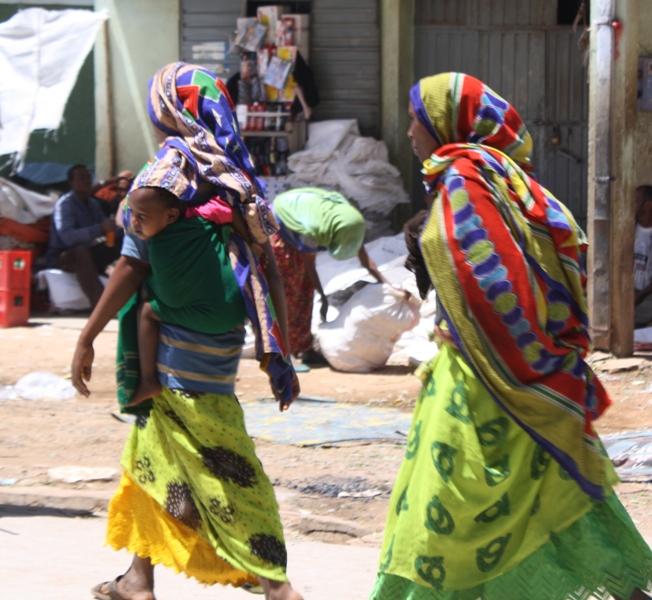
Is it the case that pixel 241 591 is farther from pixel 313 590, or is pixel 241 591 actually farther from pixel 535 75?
pixel 535 75

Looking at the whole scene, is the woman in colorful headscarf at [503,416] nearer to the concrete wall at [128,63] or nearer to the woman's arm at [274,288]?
the woman's arm at [274,288]

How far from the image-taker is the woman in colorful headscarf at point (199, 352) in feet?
10.4

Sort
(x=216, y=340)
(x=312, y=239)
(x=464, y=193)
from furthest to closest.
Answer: (x=312, y=239) < (x=216, y=340) < (x=464, y=193)

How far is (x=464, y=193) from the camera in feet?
Result: 8.77

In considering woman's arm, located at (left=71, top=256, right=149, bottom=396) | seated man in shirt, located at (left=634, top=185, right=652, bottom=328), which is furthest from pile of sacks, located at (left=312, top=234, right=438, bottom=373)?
woman's arm, located at (left=71, top=256, right=149, bottom=396)

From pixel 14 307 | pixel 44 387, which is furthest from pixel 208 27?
pixel 44 387

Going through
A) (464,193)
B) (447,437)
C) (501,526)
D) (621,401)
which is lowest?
(621,401)

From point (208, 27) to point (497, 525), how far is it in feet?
29.2

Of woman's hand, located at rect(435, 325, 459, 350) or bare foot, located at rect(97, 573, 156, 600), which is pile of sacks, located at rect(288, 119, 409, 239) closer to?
bare foot, located at rect(97, 573, 156, 600)

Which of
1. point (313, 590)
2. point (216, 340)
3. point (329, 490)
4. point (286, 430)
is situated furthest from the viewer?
point (286, 430)

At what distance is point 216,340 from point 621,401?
3968 millimetres

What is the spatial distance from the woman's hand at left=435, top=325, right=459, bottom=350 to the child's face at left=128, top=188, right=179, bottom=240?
85cm

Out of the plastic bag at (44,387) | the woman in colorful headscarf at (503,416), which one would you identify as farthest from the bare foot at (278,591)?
the plastic bag at (44,387)

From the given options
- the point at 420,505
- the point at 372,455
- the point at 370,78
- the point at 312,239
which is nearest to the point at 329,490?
the point at 372,455
